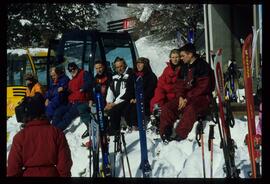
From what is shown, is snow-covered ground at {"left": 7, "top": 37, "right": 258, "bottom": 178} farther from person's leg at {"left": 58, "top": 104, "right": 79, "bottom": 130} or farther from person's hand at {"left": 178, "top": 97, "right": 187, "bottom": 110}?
person's hand at {"left": 178, "top": 97, "right": 187, "bottom": 110}

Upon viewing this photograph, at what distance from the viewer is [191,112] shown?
6.45 meters

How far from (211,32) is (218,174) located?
3.08 m

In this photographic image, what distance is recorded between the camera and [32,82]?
830 centimetres

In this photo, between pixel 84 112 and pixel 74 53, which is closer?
pixel 84 112

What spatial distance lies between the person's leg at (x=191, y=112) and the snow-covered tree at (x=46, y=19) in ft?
6.04

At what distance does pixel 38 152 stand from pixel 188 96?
235 cm

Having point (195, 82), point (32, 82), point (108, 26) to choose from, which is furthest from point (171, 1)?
point (32, 82)

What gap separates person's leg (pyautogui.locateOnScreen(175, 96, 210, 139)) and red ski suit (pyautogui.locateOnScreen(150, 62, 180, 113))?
14.9 inches

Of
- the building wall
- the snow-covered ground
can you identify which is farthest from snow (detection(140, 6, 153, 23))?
the snow-covered ground

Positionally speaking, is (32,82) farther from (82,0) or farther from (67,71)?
(82,0)

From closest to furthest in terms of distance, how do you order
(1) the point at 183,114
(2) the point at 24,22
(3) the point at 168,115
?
(1) the point at 183,114 < (3) the point at 168,115 < (2) the point at 24,22

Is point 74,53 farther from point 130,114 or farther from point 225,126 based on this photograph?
point 225,126

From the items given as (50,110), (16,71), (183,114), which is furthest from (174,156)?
(16,71)

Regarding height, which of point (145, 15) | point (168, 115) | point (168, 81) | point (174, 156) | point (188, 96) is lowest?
point (174, 156)
